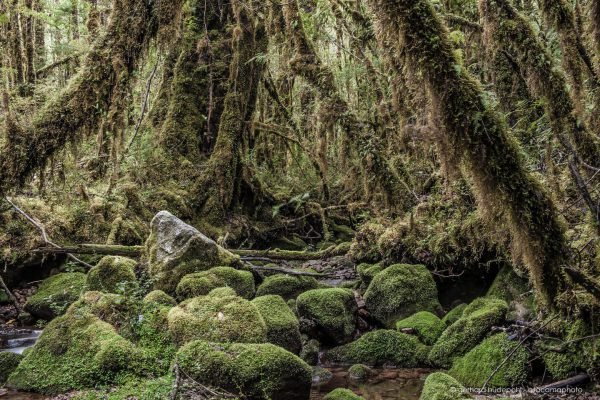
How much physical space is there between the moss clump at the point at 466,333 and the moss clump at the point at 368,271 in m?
2.62

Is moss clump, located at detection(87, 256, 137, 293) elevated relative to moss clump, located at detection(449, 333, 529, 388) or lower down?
elevated

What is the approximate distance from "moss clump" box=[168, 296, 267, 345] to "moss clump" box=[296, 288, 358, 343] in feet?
5.15

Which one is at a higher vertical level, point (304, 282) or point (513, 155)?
point (513, 155)

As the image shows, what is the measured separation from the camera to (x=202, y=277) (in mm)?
7617

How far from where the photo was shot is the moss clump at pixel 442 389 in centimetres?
433

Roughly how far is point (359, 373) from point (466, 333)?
140cm

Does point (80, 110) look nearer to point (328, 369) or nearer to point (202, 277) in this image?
point (202, 277)

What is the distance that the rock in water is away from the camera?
26.3 feet

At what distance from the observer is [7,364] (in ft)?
19.2

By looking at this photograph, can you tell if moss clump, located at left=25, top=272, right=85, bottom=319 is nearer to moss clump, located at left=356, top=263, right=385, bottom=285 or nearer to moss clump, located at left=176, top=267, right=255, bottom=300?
moss clump, located at left=176, top=267, right=255, bottom=300

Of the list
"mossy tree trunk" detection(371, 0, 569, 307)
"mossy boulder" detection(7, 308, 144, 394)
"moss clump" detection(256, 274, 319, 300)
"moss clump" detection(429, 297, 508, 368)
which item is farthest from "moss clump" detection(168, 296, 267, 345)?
"mossy tree trunk" detection(371, 0, 569, 307)

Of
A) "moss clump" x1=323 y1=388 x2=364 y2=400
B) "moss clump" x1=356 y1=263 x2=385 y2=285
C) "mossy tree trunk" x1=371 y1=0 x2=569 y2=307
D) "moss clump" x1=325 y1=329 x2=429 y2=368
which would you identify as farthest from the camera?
"moss clump" x1=356 y1=263 x2=385 y2=285

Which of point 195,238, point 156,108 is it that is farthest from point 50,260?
point 156,108

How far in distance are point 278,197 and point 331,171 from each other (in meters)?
2.83
